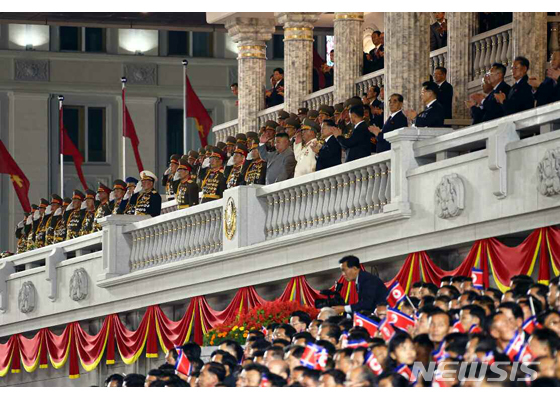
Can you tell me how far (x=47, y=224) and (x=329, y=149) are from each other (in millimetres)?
11106

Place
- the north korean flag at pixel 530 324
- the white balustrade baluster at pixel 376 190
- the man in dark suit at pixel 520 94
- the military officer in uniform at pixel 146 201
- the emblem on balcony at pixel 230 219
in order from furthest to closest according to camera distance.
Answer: the military officer in uniform at pixel 146 201 → the emblem on balcony at pixel 230 219 → the white balustrade baluster at pixel 376 190 → the man in dark suit at pixel 520 94 → the north korean flag at pixel 530 324

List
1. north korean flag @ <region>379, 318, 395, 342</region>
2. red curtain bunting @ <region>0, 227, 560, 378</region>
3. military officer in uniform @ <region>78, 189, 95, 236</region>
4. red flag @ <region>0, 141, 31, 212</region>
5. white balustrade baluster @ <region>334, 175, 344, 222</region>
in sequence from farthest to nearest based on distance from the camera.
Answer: red flag @ <region>0, 141, 31, 212</region>, military officer in uniform @ <region>78, 189, 95, 236</region>, white balustrade baluster @ <region>334, 175, 344, 222</region>, red curtain bunting @ <region>0, 227, 560, 378</region>, north korean flag @ <region>379, 318, 395, 342</region>

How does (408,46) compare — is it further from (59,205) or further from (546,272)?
(59,205)

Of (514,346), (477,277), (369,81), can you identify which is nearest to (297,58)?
(369,81)

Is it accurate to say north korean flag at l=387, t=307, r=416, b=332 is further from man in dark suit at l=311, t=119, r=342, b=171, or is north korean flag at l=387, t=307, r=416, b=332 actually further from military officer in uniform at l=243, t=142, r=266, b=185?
military officer in uniform at l=243, t=142, r=266, b=185

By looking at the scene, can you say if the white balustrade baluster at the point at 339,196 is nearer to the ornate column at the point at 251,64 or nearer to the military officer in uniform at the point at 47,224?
the military officer in uniform at the point at 47,224

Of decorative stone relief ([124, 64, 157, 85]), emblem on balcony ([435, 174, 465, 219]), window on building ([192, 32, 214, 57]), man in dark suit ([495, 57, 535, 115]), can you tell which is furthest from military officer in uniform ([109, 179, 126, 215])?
Answer: window on building ([192, 32, 214, 57])

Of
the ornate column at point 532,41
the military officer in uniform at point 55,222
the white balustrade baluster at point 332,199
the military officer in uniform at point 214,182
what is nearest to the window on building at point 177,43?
the military officer in uniform at point 55,222

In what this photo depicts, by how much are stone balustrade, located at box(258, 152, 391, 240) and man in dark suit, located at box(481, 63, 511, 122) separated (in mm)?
1255

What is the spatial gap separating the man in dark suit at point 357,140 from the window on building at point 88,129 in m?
23.9

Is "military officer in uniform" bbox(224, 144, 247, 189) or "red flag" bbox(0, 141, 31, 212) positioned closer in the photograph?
"military officer in uniform" bbox(224, 144, 247, 189)

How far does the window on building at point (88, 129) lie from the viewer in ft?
141

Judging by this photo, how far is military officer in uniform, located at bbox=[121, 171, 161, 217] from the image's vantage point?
2559 cm

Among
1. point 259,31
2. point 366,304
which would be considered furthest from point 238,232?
point 259,31
